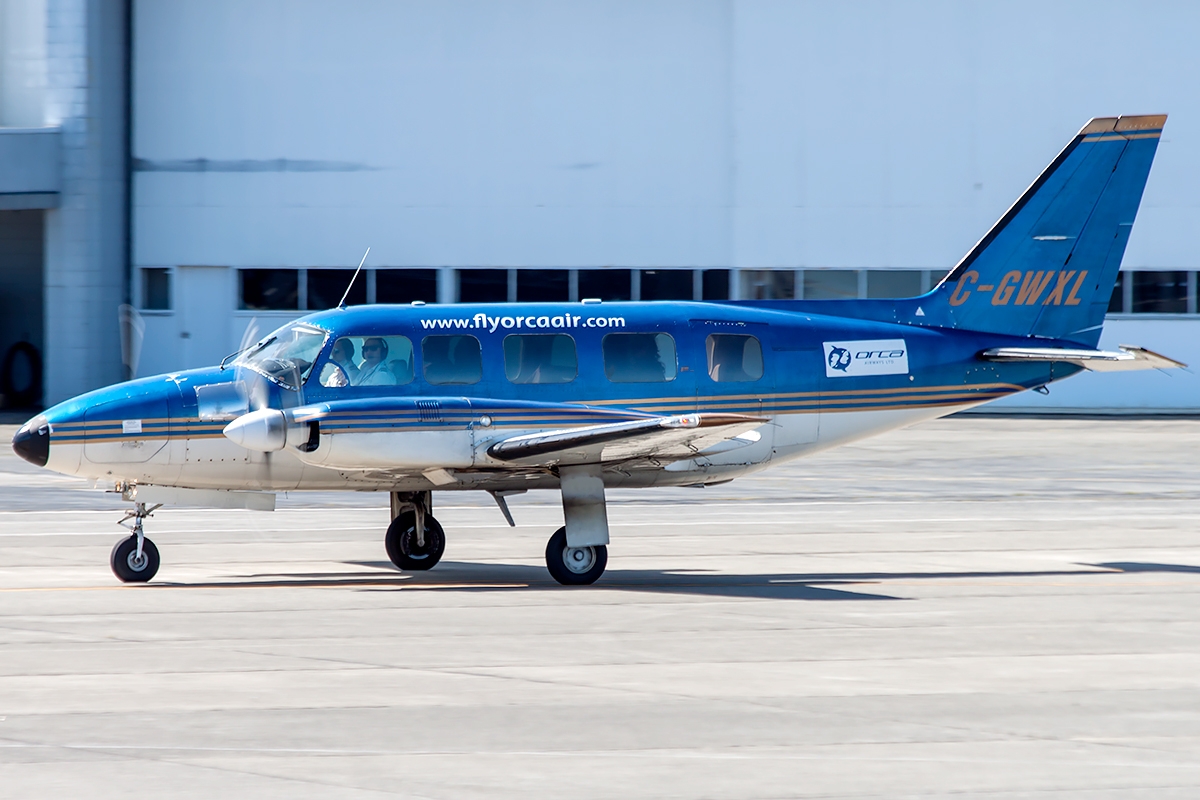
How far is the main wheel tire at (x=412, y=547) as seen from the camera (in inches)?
584

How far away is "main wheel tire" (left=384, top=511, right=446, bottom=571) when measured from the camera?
1484cm

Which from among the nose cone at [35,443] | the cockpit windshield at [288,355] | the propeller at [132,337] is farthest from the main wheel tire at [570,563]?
the propeller at [132,337]

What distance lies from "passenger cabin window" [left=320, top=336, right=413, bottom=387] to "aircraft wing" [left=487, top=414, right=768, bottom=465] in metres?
1.27

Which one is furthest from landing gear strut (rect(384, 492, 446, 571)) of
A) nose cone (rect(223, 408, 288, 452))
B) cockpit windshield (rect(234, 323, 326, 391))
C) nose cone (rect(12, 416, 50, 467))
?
nose cone (rect(12, 416, 50, 467))

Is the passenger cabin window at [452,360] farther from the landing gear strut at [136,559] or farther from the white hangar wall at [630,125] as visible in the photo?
the white hangar wall at [630,125]

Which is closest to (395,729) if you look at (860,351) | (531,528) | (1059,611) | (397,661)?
(397,661)

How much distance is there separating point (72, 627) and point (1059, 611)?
8254mm

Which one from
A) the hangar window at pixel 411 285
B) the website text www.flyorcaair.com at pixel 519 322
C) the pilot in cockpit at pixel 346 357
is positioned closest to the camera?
the pilot in cockpit at pixel 346 357

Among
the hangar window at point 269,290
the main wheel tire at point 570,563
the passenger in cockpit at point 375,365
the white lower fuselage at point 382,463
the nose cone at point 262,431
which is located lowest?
the main wheel tire at point 570,563

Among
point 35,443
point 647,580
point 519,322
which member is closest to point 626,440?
point 647,580

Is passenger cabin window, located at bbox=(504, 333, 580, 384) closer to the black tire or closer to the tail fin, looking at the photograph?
the black tire

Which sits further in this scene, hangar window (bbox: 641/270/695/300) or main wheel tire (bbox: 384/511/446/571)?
hangar window (bbox: 641/270/695/300)

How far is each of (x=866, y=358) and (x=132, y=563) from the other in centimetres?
772

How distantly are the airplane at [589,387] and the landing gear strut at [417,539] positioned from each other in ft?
0.07
